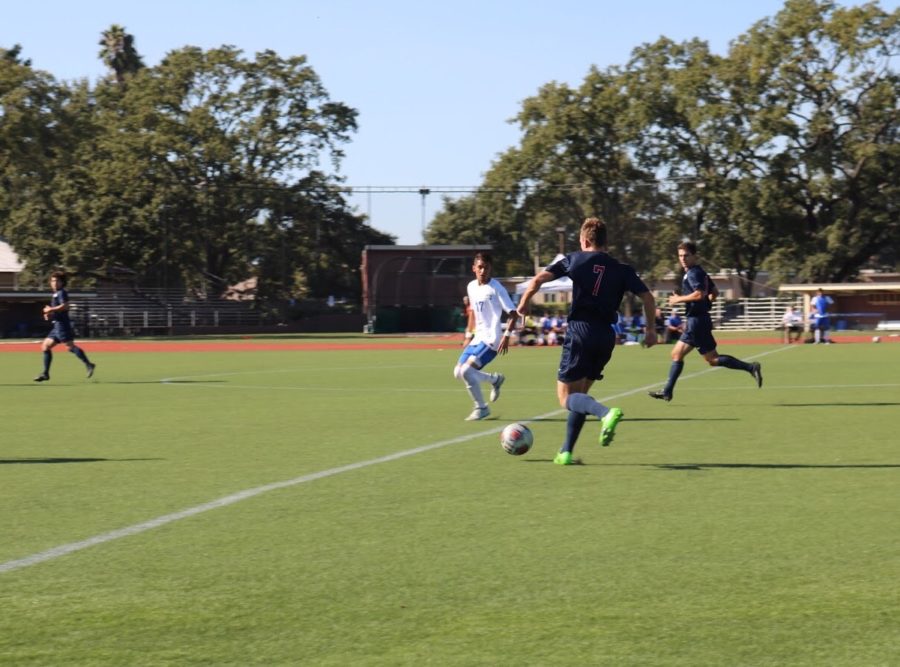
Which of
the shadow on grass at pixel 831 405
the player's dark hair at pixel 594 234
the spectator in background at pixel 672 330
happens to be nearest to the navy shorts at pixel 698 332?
the shadow on grass at pixel 831 405

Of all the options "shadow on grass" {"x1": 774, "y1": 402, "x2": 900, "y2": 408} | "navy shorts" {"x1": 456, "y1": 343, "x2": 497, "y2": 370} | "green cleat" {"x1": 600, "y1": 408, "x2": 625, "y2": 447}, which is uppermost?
"navy shorts" {"x1": 456, "y1": 343, "x2": 497, "y2": 370}

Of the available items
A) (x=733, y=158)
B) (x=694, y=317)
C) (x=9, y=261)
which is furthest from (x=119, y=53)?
(x=694, y=317)

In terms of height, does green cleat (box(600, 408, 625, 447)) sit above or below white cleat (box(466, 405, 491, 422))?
above

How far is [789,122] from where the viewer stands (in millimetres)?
73000

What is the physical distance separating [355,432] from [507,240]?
249 ft

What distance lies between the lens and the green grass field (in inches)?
203

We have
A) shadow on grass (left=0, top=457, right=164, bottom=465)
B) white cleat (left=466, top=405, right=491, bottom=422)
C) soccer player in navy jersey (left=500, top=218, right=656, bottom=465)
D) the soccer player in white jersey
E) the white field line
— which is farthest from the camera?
the soccer player in white jersey

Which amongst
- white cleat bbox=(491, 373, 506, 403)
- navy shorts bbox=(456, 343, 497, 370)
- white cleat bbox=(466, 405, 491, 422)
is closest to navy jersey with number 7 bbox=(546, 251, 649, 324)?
white cleat bbox=(466, 405, 491, 422)

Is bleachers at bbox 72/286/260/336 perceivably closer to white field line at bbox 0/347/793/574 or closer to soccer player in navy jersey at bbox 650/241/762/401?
soccer player in navy jersey at bbox 650/241/762/401

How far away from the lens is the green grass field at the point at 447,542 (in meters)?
5.17

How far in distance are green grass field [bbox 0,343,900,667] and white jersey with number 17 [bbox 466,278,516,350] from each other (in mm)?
1237

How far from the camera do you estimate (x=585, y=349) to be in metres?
10.7

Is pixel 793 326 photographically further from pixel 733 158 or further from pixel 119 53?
pixel 119 53

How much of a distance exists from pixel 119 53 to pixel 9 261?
30.6 meters
